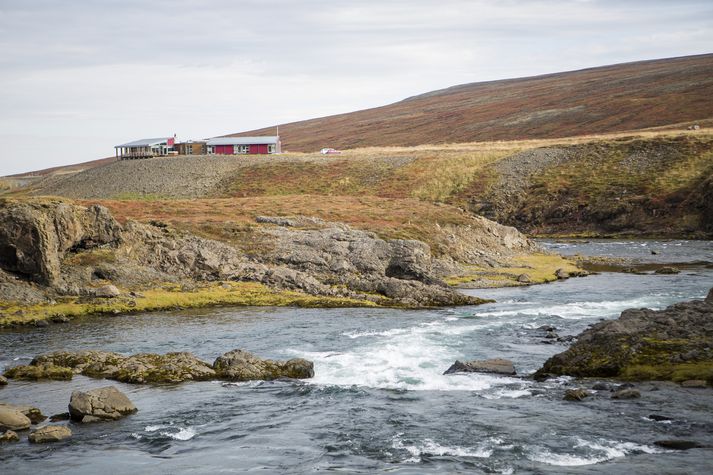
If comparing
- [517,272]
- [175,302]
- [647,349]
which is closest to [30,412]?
[175,302]

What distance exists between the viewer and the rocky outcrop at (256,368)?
117 ft

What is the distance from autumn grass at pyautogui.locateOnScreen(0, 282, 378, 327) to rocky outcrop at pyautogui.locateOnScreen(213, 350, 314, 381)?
18.8 meters

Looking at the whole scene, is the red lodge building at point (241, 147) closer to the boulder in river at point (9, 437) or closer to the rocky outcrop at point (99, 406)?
the rocky outcrop at point (99, 406)

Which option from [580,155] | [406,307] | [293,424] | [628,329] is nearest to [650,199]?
[580,155]

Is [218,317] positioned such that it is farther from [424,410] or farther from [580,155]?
[580,155]

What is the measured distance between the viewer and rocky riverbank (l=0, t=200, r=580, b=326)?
5431cm

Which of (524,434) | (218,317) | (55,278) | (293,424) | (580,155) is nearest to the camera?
(524,434)

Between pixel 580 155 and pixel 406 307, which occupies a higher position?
pixel 580 155

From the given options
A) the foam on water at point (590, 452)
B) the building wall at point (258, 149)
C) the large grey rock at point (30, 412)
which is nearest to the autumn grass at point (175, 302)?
the large grey rock at point (30, 412)

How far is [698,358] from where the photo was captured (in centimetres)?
3288

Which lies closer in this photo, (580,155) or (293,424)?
(293,424)

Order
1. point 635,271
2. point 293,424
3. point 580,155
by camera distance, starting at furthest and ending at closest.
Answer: point 580,155 → point 635,271 → point 293,424

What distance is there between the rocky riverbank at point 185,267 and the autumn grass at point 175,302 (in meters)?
0.08

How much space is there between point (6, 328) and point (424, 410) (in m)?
31.0
